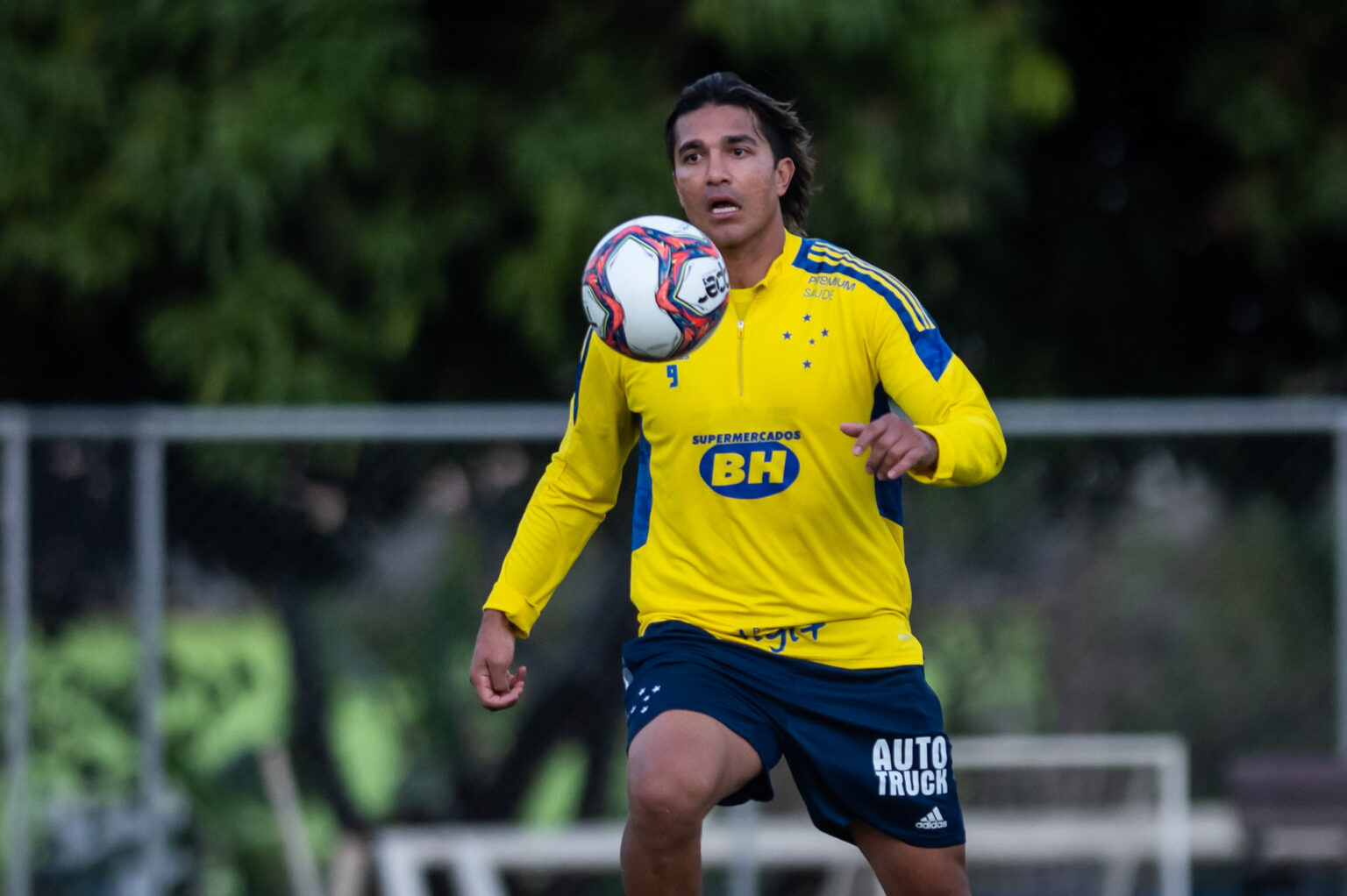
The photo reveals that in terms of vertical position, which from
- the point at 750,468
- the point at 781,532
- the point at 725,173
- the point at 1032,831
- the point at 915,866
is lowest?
the point at 1032,831

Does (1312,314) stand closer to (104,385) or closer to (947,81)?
(947,81)

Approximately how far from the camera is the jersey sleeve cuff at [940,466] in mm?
3244

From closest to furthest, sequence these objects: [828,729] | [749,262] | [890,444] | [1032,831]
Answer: [890,444] < [828,729] < [749,262] < [1032,831]

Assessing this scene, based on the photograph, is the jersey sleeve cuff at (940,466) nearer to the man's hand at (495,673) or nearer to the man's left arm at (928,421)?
the man's left arm at (928,421)

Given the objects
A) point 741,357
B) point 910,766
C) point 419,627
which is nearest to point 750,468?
point 741,357

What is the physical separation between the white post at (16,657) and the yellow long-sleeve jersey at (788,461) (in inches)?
140

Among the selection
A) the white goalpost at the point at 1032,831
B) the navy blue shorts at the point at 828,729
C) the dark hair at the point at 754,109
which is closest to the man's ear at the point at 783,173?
the dark hair at the point at 754,109

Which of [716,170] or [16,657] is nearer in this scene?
[716,170]

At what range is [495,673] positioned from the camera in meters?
3.70

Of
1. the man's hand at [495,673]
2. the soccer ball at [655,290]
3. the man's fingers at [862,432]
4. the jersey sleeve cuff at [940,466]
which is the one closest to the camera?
the man's fingers at [862,432]

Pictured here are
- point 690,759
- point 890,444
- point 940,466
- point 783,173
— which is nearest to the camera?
point 890,444

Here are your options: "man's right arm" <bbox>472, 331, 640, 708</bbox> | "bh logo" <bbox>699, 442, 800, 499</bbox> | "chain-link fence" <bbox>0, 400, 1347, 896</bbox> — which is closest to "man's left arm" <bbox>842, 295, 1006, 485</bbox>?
"bh logo" <bbox>699, 442, 800, 499</bbox>

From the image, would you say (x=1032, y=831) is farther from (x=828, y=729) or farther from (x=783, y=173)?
(x=783, y=173)

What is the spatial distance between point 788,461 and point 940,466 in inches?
19.5
